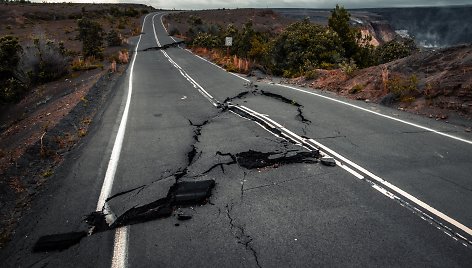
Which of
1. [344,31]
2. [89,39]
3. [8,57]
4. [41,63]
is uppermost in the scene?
[344,31]

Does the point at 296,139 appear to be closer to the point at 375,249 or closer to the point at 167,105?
the point at 375,249

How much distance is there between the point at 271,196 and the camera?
520 cm

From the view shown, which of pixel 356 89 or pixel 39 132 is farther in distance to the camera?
pixel 356 89

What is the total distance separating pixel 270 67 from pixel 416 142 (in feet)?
48.9

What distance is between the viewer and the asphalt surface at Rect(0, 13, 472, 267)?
12.9 ft

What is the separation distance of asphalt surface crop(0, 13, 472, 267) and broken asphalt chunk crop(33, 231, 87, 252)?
0.10 meters

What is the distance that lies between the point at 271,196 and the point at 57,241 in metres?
2.95

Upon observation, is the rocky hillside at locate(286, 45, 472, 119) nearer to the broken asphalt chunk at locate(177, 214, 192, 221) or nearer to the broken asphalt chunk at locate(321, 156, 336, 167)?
the broken asphalt chunk at locate(321, 156, 336, 167)

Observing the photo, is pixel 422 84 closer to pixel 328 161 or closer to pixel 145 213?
pixel 328 161

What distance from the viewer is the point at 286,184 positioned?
5.56m

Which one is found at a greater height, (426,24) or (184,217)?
(184,217)

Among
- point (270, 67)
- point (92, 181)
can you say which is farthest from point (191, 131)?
point (270, 67)

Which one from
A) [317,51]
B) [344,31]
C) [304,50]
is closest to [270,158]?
[317,51]

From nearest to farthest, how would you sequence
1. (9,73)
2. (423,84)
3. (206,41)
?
(423,84)
(9,73)
(206,41)
